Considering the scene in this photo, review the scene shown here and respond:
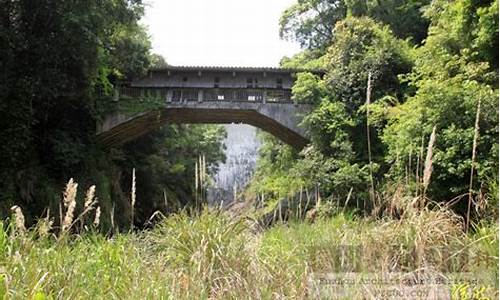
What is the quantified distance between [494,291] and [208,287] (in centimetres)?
162

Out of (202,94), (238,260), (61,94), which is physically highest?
(202,94)

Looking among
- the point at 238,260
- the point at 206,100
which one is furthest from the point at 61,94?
the point at 238,260

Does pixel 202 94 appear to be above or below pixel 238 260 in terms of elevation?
above

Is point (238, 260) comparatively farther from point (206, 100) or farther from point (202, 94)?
point (202, 94)

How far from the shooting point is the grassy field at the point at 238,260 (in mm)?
2891

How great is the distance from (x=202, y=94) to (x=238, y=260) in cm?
1544

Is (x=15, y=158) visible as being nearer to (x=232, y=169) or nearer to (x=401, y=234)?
(x=401, y=234)

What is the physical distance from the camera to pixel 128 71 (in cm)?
1802

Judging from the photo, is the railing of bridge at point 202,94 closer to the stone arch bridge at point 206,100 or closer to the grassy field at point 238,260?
the stone arch bridge at point 206,100

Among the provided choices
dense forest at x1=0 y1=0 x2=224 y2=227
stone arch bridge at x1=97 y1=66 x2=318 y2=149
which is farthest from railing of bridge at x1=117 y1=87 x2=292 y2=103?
dense forest at x1=0 y1=0 x2=224 y2=227

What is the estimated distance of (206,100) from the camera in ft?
60.8

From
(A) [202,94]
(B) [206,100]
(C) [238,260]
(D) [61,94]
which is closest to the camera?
(C) [238,260]

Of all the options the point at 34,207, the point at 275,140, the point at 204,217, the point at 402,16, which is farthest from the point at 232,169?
the point at 204,217

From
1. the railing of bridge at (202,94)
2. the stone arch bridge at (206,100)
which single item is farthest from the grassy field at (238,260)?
the railing of bridge at (202,94)
